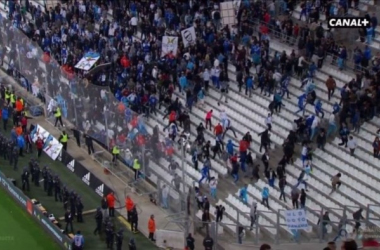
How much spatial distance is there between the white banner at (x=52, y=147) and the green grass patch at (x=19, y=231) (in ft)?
12.0

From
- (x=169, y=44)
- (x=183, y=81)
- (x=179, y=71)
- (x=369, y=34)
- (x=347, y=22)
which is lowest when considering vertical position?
(x=183, y=81)

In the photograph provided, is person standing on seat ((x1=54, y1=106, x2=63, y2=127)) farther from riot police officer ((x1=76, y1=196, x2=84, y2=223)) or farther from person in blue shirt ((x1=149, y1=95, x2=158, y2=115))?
riot police officer ((x1=76, y1=196, x2=84, y2=223))

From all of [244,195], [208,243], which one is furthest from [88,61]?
[208,243]

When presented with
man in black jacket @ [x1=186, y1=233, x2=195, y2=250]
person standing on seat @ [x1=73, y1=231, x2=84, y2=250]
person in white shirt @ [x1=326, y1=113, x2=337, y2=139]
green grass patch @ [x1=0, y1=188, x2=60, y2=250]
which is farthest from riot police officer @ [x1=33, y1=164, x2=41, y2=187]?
person in white shirt @ [x1=326, y1=113, x2=337, y2=139]

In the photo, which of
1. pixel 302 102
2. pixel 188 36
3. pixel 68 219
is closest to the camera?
pixel 68 219

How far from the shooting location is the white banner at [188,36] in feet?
137

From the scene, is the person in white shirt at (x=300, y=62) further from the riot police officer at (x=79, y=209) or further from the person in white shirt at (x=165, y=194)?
the riot police officer at (x=79, y=209)

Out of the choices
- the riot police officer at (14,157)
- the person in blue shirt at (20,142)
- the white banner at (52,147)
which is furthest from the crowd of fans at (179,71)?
the riot police officer at (14,157)

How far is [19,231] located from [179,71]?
10951 millimetres

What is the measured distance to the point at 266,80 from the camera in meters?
38.8

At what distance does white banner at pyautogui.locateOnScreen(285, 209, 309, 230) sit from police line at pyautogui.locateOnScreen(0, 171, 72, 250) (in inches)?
299

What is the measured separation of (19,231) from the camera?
3488 centimetres

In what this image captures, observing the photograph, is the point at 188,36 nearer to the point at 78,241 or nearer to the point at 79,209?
the point at 79,209

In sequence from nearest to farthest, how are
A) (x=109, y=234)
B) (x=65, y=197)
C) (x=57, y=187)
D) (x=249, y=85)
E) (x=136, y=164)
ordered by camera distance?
1. (x=109, y=234)
2. (x=65, y=197)
3. (x=136, y=164)
4. (x=57, y=187)
5. (x=249, y=85)
